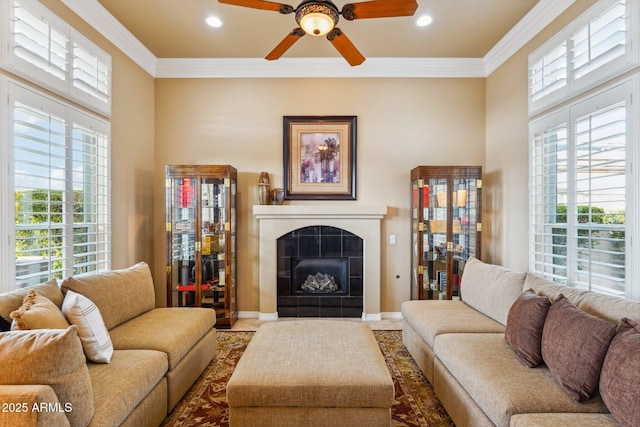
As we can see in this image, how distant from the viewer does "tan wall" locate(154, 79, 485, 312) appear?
14.0 ft

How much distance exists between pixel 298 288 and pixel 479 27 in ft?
12.2

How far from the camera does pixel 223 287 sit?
399cm

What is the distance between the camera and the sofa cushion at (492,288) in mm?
2570

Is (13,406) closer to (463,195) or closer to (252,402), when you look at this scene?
(252,402)

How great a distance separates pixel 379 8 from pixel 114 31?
2962mm

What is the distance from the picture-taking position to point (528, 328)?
6.42 feet

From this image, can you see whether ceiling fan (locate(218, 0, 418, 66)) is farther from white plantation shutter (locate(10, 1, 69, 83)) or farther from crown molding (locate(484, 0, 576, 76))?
crown molding (locate(484, 0, 576, 76))

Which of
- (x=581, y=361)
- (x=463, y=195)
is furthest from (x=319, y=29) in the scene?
(x=463, y=195)

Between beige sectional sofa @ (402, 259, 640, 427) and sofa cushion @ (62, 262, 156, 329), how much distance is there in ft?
7.91

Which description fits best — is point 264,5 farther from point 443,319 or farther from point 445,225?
point 445,225

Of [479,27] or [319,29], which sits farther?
[479,27]

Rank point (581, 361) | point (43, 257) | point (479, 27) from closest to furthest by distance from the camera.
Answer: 1. point (581, 361)
2. point (43, 257)
3. point (479, 27)

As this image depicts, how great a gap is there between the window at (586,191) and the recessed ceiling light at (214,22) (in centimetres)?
343

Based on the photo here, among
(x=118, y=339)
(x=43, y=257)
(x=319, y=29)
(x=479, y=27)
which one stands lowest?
(x=118, y=339)
